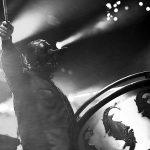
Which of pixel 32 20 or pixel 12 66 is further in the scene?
pixel 32 20

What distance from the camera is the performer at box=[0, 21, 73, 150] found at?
2789 millimetres

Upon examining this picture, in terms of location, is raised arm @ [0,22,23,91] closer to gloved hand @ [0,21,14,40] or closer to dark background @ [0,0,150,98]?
gloved hand @ [0,21,14,40]

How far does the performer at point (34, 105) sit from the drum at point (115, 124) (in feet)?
2.20

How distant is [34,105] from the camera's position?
117 inches

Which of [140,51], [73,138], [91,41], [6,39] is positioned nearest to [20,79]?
[6,39]

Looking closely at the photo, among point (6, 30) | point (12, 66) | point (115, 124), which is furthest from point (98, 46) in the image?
point (115, 124)

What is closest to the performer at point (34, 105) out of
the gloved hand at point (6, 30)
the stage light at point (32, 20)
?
the gloved hand at point (6, 30)

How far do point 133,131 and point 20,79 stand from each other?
1.53 meters

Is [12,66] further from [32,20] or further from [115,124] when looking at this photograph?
[32,20]

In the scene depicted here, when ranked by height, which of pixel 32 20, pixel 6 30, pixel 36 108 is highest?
pixel 32 20

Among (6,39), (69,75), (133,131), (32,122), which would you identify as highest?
(69,75)

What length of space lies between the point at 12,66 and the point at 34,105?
0.49 metres

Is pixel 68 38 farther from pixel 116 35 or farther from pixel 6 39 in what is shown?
pixel 6 39

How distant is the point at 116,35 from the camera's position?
711 centimetres
